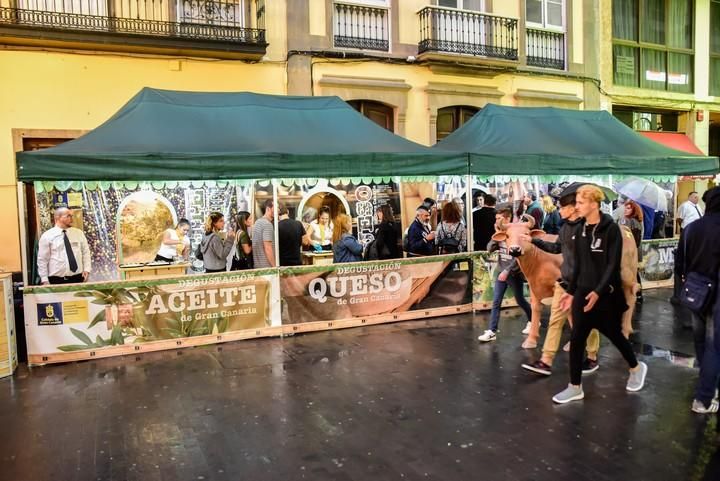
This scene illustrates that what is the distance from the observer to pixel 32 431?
5332 mm

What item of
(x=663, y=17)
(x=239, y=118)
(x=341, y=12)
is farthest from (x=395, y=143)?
(x=663, y=17)

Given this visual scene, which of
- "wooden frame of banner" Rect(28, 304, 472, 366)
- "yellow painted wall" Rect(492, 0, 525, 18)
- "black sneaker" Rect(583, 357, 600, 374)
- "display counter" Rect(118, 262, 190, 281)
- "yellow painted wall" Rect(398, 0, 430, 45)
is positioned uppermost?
"yellow painted wall" Rect(492, 0, 525, 18)

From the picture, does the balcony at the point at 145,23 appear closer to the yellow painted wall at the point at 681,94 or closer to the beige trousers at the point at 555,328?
the beige trousers at the point at 555,328

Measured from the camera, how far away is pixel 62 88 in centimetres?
1216

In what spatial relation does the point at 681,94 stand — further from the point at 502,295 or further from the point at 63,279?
the point at 63,279

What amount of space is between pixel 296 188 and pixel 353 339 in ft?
18.4

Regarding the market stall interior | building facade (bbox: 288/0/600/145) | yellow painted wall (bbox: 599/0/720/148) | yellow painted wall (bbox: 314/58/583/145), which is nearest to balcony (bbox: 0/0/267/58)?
building facade (bbox: 288/0/600/145)

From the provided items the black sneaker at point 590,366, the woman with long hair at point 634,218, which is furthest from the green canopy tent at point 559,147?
the black sneaker at point 590,366

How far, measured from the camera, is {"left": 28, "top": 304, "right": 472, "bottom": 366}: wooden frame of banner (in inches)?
296

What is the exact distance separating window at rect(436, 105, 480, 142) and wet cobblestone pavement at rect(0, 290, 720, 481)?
9.29m

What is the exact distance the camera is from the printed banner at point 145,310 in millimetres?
7426

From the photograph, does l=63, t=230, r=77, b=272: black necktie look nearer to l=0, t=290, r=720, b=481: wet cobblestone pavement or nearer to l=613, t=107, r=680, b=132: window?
l=0, t=290, r=720, b=481: wet cobblestone pavement

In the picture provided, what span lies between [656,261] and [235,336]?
26.1 feet

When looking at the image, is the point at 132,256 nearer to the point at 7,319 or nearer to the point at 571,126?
the point at 7,319
